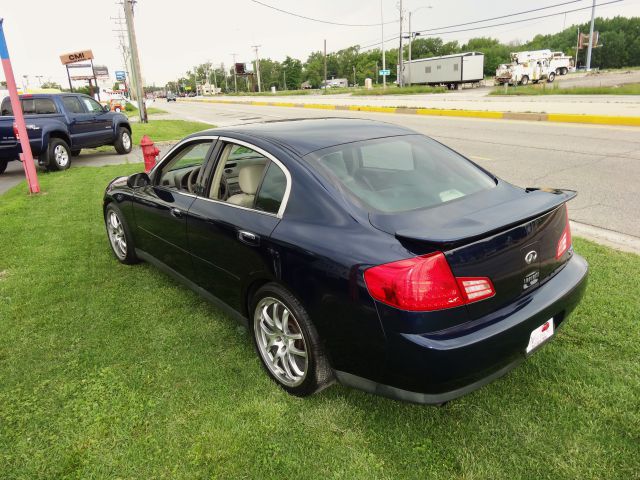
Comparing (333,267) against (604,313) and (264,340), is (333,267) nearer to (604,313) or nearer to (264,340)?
(264,340)

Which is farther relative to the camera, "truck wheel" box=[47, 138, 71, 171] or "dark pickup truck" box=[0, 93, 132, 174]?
"truck wheel" box=[47, 138, 71, 171]

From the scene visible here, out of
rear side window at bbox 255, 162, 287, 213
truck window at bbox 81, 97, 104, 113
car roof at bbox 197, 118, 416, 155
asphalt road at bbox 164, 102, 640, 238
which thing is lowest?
asphalt road at bbox 164, 102, 640, 238

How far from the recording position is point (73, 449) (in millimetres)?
2447

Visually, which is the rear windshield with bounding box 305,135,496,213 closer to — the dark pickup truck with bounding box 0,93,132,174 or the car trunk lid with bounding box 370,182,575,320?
the car trunk lid with bounding box 370,182,575,320

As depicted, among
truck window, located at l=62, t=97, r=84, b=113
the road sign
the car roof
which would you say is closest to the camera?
the car roof

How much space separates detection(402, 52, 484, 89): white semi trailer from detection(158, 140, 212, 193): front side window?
4508cm

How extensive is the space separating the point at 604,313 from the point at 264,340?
236cm

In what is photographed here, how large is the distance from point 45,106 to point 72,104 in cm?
66

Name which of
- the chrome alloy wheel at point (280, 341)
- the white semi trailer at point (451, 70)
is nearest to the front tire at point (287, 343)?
the chrome alloy wheel at point (280, 341)

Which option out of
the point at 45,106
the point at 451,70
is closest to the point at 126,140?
the point at 45,106

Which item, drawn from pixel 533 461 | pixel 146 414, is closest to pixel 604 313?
pixel 533 461

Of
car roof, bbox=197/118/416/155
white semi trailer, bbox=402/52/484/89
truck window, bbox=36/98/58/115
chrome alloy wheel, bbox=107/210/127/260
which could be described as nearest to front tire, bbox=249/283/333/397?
car roof, bbox=197/118/416/155

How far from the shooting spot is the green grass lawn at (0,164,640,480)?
89.2 inches

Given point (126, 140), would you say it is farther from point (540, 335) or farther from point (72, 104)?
point (540, 335)
